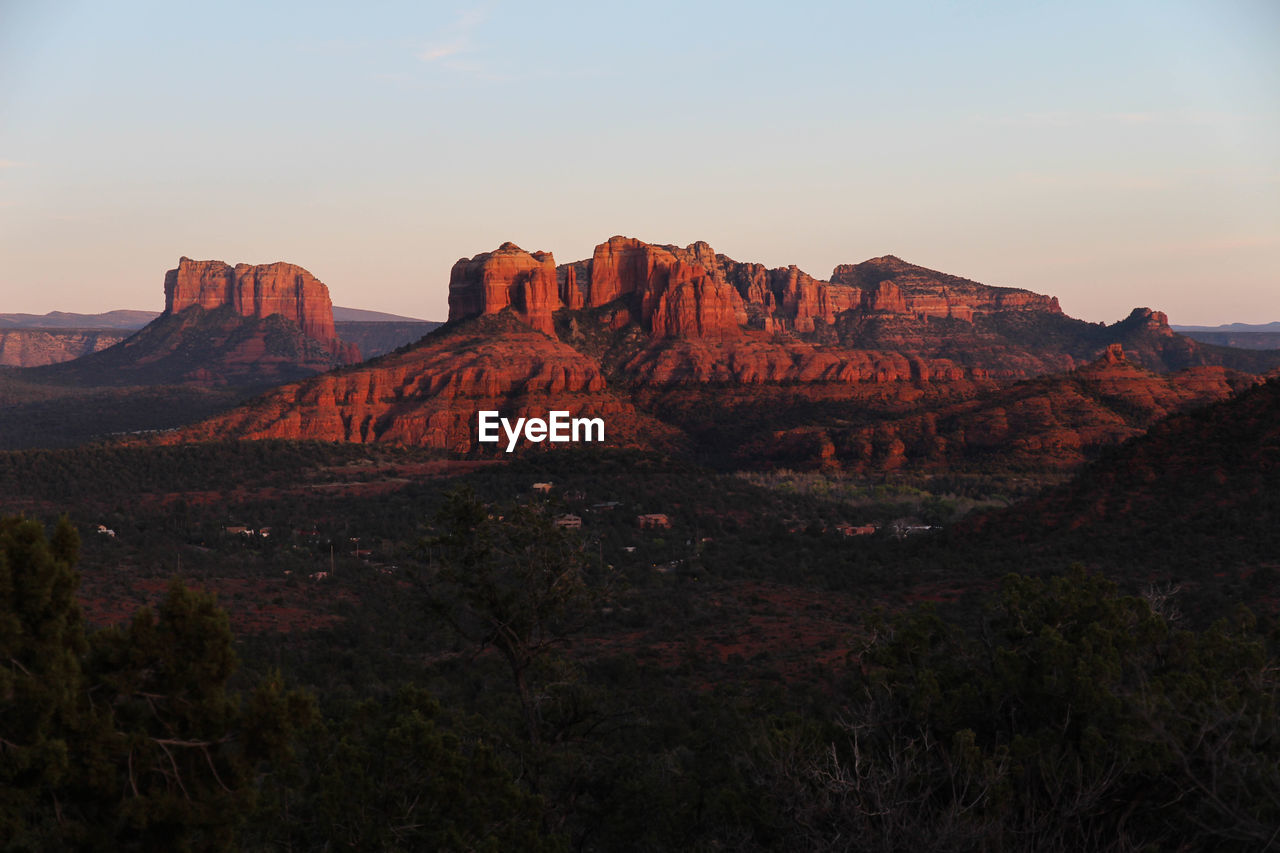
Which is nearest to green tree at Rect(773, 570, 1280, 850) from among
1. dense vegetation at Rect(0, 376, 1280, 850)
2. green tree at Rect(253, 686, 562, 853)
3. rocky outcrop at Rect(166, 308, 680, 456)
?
dense vegetation at Rect(0, 376, 1280, 850)

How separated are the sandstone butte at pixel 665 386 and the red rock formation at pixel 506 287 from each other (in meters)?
0.28

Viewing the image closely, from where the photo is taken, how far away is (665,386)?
15300 cm

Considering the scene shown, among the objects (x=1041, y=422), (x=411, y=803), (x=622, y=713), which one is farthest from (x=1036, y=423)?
(x=411, y=803)

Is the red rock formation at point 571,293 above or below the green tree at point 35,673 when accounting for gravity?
above

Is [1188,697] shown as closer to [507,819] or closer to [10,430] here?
[507,819]

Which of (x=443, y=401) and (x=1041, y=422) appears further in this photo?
(x=443, y=401)

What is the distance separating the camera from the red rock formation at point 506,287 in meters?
169

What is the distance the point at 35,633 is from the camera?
493 inches

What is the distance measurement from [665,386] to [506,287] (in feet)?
119

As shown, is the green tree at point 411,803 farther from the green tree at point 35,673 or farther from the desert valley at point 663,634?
the green tree at point 35,673

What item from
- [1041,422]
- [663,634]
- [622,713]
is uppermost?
[1041,422]

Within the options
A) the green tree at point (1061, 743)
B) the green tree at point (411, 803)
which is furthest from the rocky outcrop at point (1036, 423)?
the green tree at point (411, 803)

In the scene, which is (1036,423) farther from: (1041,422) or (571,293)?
(571,293)

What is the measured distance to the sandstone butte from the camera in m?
121
